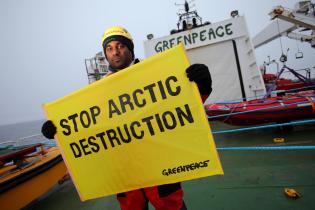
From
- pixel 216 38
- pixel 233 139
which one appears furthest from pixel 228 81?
pixel 233 139

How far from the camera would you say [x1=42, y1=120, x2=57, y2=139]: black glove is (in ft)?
5.60

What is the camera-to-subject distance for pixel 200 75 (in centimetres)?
133

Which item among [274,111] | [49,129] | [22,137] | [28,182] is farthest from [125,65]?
[22,137]

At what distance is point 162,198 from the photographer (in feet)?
4.91

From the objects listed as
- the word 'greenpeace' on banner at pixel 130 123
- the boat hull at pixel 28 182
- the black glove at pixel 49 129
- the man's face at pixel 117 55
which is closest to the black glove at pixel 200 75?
the word 'greenpeace' on banner at pixel 130 123

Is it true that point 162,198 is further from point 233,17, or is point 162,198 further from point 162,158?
point 233,17

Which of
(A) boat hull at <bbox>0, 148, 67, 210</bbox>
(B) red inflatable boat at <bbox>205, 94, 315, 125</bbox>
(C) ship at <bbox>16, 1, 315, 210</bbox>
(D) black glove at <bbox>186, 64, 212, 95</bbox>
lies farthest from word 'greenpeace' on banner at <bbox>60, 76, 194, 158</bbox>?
(B) red inflatable boat at <bbox>205, 94, 315, 125</bbox>

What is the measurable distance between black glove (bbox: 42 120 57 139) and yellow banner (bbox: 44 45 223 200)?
0.14 feet

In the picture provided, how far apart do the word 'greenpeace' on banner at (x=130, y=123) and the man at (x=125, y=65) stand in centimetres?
15

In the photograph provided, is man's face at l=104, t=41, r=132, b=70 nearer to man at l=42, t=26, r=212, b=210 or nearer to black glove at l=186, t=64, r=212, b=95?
man at l=42, t=26, r=212, b=210

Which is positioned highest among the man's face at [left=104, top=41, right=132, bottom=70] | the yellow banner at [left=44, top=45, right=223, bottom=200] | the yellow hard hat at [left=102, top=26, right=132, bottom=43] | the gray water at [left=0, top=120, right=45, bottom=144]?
the yellow hard hat at [left=102, top=26, right=132, bottom=43]

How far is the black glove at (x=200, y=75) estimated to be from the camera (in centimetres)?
132

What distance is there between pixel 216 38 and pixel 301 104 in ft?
10.5

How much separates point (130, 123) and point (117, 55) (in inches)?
24.3
